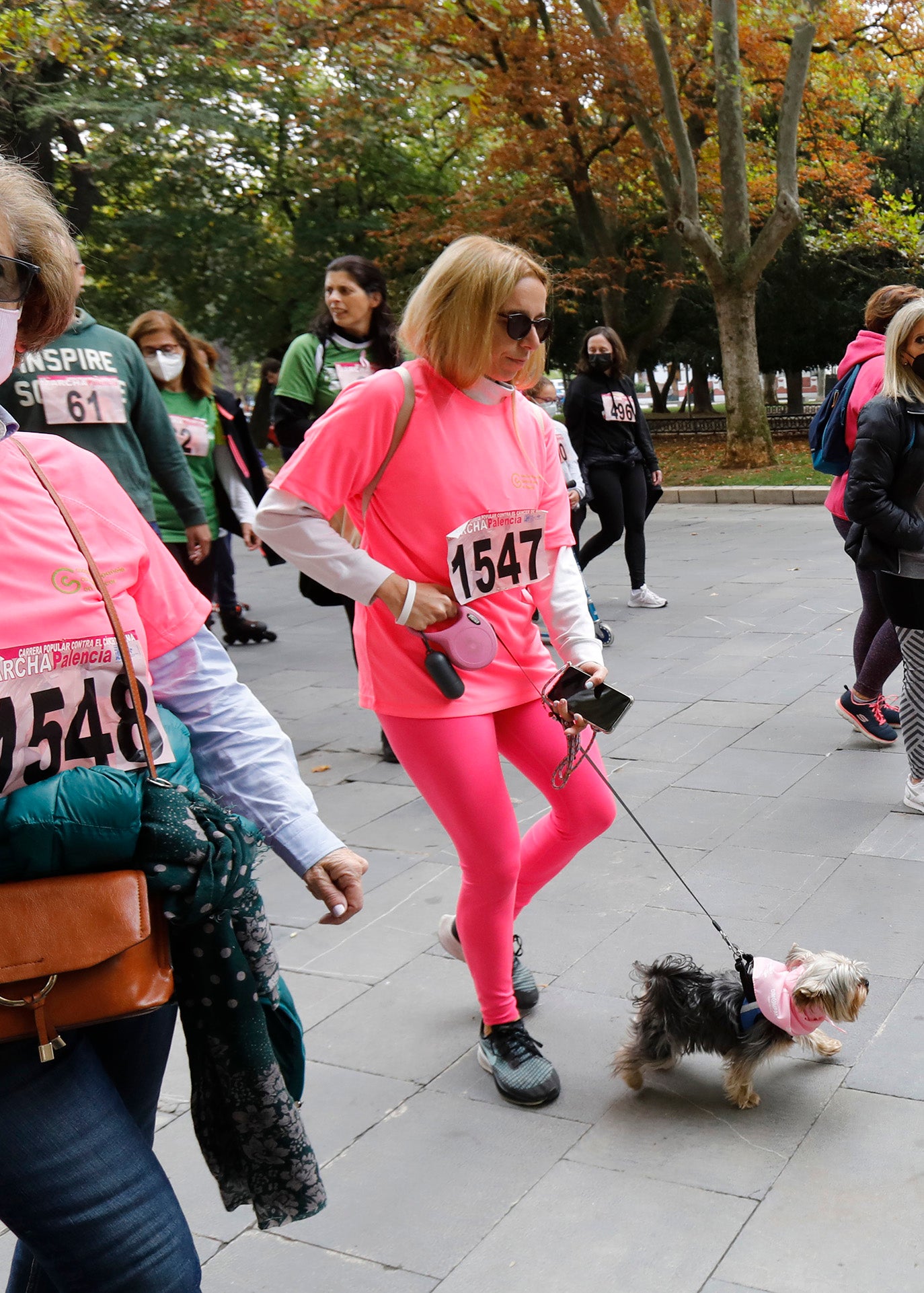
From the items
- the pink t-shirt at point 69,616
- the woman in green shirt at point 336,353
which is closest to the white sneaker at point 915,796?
the woman in green shirt at point 336,353

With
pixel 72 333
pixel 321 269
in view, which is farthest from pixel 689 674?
pixel 321 269

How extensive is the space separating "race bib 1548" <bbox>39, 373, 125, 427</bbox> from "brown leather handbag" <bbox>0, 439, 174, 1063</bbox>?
3.59 metres

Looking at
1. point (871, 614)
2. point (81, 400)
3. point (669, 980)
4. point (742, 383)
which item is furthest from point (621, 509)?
point (742, 383)

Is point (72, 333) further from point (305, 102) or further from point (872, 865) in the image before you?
point (305, 102)

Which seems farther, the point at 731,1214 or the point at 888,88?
the point at 888,88

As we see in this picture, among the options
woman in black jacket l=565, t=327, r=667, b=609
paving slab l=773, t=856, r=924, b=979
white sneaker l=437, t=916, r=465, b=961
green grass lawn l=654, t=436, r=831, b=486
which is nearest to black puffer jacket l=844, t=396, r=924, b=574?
paving slab l=773, t=856, r=924, b=979

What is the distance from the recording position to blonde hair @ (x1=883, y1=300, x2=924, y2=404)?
4582 millimetres

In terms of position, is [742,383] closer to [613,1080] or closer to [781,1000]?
[613,1080]

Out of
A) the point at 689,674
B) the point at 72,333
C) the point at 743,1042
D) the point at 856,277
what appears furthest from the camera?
the point at 856,277

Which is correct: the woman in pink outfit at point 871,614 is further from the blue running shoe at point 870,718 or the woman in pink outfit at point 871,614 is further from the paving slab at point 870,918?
the paving slab at point 870,918

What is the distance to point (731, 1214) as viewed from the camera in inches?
99.9

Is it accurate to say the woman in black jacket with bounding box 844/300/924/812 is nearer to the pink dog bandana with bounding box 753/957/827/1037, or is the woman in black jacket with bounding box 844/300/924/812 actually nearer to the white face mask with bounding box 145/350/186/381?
the pink dog bandana with bounding box 753/957/827/1037

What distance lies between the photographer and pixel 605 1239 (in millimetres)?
2506

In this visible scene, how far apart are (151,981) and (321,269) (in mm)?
24087
